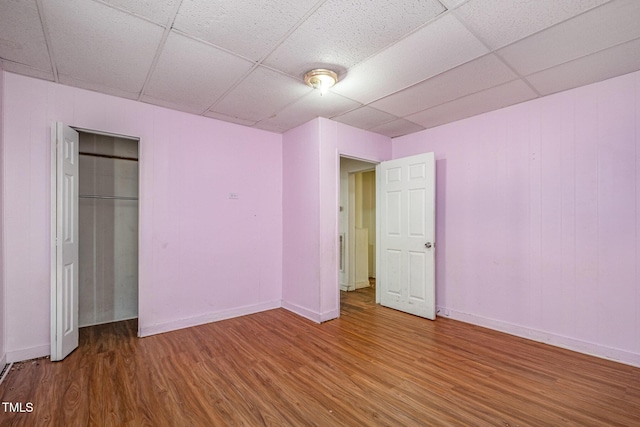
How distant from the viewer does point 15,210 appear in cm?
264

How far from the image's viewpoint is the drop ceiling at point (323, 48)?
182cm

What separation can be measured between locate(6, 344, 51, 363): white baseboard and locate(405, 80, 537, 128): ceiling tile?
4.43 metres

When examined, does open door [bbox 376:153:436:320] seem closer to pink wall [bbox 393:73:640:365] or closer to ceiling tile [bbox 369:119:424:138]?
pink wall [bbox 393:73:640:365]

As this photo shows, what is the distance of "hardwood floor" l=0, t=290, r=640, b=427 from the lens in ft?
6.30

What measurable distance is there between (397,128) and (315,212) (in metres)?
1.67

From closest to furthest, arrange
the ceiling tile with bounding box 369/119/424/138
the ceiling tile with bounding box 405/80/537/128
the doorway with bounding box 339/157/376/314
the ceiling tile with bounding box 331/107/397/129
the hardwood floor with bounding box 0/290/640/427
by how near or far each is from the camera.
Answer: the hardwood floor with bounding box 0/290/640/427 → the ceiling tile with bounding box 405/80/537/128 → the ceiling tile with bounding box 331/107/397/129 → the ceiling tile with bounding box 369/119/424/138 → the doorway with bounding box 339/157/376/314

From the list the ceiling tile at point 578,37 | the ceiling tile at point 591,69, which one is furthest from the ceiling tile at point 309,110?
the ceiling tile at point 591,69

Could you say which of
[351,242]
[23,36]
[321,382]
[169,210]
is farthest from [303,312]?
[23,36]

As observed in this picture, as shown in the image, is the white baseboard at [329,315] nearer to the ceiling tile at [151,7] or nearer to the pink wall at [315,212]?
the pink wall at [315,212]

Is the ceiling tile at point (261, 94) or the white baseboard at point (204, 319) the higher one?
the ceiling tile at point (261, 94)

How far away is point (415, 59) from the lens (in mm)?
2373

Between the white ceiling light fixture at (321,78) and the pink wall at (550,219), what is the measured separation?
80.2 inches

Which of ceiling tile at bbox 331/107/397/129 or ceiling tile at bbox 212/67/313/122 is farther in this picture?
ceiling tile at bbox 331/107/397/129

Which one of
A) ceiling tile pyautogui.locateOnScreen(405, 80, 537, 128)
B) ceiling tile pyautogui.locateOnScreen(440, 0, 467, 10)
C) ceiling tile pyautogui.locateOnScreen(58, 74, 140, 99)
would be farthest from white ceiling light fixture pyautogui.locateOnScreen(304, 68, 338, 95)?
ceiling tile pyautogui.locateOnScreen(58, 74, 140, 99)
